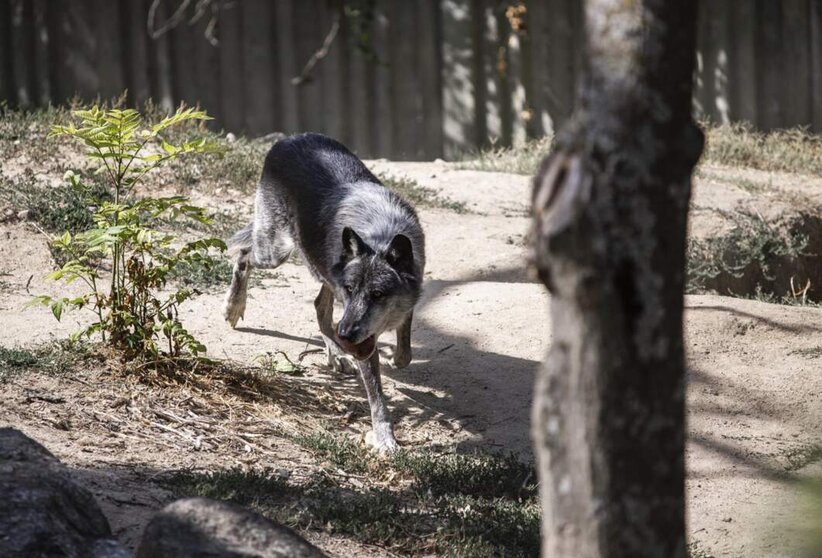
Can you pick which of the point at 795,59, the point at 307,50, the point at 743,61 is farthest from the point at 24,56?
the point at 795,59

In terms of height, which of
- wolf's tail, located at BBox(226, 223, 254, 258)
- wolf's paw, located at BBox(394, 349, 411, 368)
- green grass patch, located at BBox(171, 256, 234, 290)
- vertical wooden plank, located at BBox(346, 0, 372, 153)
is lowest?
wolf's paw, located at BBox(394, 349, 411, 368)

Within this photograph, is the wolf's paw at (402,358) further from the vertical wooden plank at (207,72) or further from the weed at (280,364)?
the vertical wooden plank at (207,72)

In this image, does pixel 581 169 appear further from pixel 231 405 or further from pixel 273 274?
pixel 273 274

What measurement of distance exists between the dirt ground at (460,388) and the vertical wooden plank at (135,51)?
11.0ft

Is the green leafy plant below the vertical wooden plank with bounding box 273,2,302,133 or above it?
below

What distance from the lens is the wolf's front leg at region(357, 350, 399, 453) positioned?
5.44 m

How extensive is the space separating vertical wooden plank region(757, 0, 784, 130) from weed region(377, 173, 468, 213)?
4.97 meters

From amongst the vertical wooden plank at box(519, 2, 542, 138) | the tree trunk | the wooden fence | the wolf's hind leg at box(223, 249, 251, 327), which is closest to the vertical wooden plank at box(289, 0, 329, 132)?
the wooden fence

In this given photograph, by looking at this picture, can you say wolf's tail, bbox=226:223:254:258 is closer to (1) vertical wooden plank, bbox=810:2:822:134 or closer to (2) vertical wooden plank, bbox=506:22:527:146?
(2) vertical wooden plank, bbox=506:22:527:146

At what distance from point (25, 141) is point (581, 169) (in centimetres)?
775

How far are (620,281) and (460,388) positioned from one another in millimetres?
4377

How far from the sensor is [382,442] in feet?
17.9

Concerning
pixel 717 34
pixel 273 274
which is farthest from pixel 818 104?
pixel 273 274

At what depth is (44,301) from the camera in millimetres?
5062
